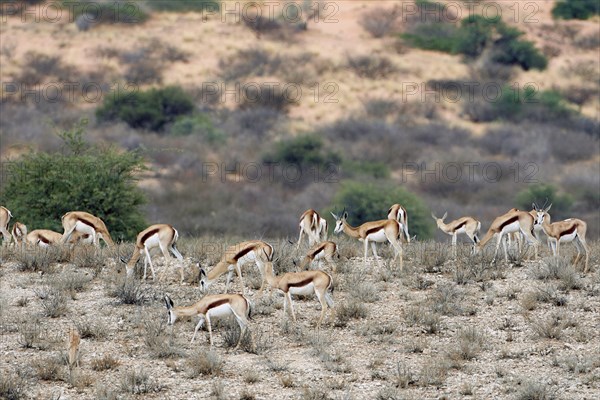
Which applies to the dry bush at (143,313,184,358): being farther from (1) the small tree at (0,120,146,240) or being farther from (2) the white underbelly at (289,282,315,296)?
(1) the small tree at (0,120,146,240)

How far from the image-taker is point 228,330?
13.6 meters

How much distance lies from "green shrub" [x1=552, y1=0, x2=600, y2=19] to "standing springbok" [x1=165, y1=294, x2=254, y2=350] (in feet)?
176

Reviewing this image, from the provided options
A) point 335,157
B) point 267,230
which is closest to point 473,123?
point 335,157

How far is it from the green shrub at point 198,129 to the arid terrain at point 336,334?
29.9m

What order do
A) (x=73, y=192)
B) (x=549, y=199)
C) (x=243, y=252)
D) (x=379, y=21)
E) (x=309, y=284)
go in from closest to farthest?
1. (x=309, y=284)
2. (x=243, y=252)
3. (x=73, y=192)
4. (x=549, y=199)
5. (x=379, y=21)

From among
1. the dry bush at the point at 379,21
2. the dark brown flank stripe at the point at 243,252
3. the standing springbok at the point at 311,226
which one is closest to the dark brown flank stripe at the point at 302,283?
the dark brown flank stripe at the point at 243,252

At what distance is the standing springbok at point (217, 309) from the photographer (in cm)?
1273

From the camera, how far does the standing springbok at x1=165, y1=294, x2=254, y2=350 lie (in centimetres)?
1273

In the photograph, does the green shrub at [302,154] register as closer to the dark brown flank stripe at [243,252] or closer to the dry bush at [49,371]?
the dark brown flank stripe at [243,252]

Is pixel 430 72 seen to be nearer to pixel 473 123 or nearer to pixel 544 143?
pixel 473 123

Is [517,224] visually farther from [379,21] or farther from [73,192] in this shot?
[379,21]

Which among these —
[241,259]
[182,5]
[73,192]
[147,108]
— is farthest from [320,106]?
[241,259]

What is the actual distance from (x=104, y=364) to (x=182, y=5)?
5147 centimetres

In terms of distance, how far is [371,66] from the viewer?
180 feet
